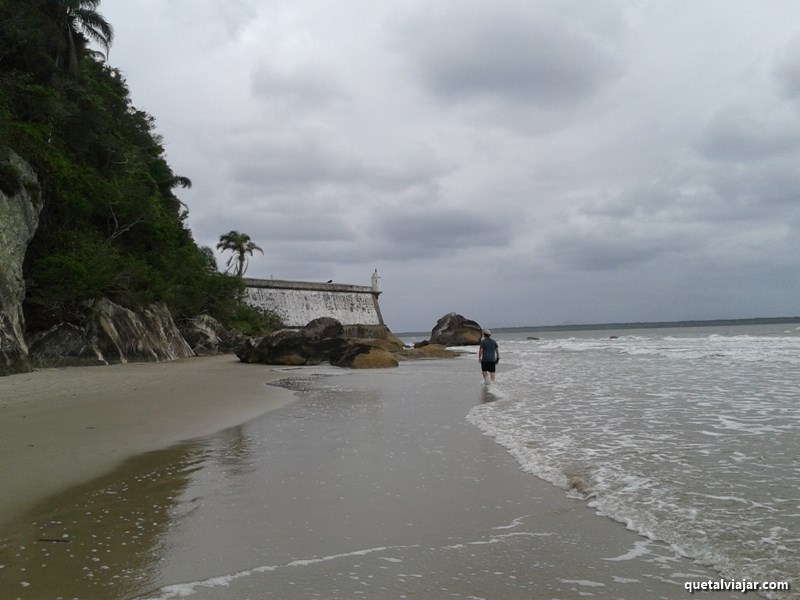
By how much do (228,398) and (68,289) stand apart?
33.0 feet

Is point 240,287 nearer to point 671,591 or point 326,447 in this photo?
point 326,447

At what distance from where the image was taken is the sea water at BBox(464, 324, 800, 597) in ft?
11.9

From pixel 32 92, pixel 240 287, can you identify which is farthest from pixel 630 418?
pixel 240 287

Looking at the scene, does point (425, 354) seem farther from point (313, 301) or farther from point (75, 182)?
point (313, 301)

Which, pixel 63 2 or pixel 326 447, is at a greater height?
pixel 63 2

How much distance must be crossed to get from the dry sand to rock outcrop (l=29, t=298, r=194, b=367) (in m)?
2.55

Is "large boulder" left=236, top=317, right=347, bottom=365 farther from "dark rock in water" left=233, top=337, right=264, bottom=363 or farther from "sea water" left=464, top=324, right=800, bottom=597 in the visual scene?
"sea water" left=464, top=324, right=800, bottom=597

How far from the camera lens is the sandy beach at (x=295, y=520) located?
9.69 feet

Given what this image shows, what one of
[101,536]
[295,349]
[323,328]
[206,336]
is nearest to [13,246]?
[295,349]

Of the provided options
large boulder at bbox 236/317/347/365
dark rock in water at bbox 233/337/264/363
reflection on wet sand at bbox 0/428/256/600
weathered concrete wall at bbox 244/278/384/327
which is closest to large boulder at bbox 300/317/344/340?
large boulder at bbox 236/317/347/365

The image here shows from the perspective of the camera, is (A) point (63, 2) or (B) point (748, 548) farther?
(A) point (63, 2)

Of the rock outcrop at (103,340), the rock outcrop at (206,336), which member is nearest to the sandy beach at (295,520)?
the rock outcrop at (103,340)

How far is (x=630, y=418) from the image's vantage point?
8219mm

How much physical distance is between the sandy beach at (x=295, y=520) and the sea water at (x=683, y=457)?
0.31m
